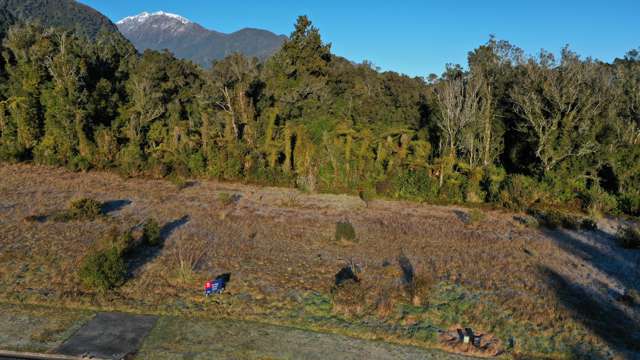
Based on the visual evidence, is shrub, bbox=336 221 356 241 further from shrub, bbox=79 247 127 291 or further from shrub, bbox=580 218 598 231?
shrub, bbox=580 218 598 231

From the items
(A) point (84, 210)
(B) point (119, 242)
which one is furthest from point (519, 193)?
(A) point (84, 210)

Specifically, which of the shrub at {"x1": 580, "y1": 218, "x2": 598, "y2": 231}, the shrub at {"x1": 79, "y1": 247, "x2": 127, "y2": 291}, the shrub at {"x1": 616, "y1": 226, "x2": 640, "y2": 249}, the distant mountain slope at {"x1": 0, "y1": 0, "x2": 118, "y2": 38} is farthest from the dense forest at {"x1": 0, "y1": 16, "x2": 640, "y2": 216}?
the distant mountain slope at {"x1": 0, "y1": 0, "x2": 118, "y2": 38}

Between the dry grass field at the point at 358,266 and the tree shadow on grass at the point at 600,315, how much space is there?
0.13 ft

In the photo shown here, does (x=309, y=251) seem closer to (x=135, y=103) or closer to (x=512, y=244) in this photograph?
(x=512, y=244)

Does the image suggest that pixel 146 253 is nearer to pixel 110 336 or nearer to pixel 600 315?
pixel 110 336

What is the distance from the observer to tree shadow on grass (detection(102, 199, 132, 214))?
1681 centimetres

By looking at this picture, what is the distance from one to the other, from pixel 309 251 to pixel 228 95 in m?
14.4

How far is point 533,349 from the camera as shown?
8594mm

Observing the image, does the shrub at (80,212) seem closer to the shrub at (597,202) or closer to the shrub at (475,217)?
the shrub at (475,217)

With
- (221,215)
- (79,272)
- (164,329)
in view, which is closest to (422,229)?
(221,215)

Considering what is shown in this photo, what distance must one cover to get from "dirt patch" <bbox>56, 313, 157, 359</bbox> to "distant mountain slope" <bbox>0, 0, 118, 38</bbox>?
108204 millimetres

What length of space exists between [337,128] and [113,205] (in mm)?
11945

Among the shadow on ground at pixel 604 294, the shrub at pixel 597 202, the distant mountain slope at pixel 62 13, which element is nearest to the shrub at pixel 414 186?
the shadow on ground at pixel 604 294

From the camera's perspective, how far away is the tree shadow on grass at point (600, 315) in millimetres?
8766
